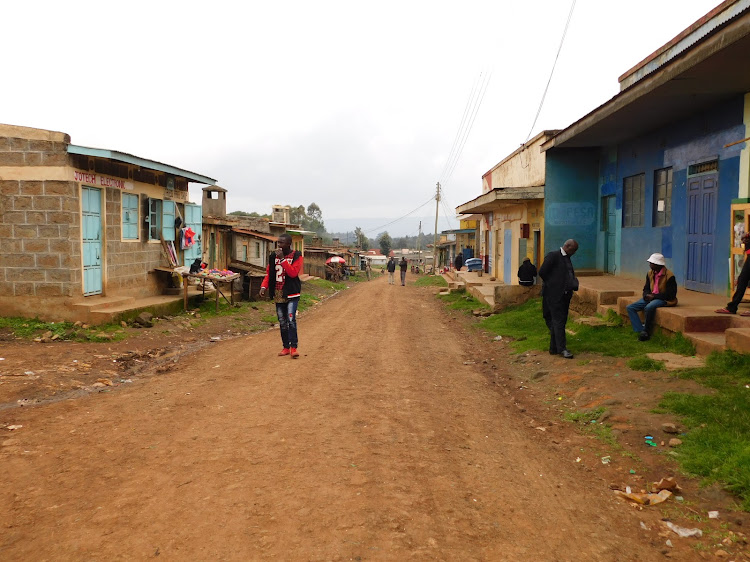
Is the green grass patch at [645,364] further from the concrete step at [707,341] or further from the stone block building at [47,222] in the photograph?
the stone block building at [47,222]

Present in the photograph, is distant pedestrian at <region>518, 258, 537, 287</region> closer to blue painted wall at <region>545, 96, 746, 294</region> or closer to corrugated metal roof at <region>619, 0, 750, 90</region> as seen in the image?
blue painted wall at <region>545, 96, 746, 294</region>

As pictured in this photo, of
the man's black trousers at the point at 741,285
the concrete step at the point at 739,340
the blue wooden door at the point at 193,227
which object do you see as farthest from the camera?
the blue wooden door at the point at 193,227

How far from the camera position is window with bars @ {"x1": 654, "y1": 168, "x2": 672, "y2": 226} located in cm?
1262

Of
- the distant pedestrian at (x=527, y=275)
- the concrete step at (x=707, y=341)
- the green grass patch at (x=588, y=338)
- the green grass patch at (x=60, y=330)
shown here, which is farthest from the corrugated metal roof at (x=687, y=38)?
the green grass patch at (x=60, y=330)

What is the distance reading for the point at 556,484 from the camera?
4.66 metres

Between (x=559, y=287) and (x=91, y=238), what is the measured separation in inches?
372

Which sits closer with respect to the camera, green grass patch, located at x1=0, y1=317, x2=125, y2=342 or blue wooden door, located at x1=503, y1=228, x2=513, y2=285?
Answer: green grass patch, located at x1=0, y1=317, x2=125, y2=342

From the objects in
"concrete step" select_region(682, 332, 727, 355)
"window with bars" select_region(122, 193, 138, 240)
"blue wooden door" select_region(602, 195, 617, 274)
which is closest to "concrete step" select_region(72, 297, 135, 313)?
"window with bars" select_region(122, 193, 138, 240)

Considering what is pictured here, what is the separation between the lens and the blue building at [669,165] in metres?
8.98

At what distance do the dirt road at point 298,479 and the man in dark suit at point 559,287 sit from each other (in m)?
2.16

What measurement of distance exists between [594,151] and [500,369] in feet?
31.2

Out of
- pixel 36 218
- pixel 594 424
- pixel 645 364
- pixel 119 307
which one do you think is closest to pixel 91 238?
pixel 36 218

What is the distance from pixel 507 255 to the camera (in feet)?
74.0

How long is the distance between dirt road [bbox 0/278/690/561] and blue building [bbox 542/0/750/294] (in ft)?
17.6
